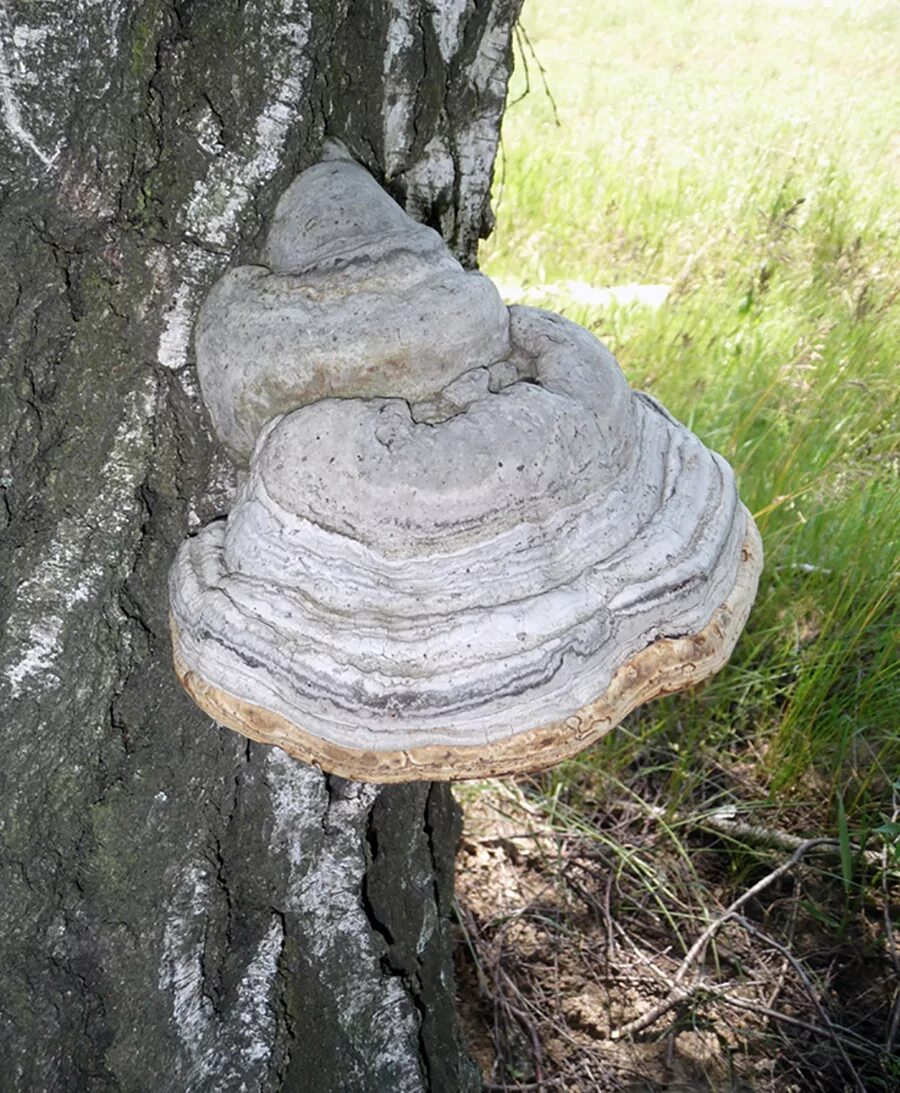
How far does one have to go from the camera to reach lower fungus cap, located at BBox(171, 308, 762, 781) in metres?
1.02

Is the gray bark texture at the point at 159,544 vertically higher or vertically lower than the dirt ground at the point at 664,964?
higher

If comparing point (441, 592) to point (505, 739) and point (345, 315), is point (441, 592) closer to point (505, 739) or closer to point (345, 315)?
point (505, 739)

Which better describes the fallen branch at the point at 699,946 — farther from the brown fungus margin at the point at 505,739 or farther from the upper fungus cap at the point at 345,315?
the upper fungus cap at the point at 345,315

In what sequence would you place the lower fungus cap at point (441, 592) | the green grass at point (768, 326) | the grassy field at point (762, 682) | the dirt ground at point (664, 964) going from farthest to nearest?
the green grass at point (768, 326) → the grassy field at point (762, 682) → the dirt ground at point (664, 964) → the lower fungus cap at point (441, 592)

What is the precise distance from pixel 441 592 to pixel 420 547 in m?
0.06

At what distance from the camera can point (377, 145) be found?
1340mm

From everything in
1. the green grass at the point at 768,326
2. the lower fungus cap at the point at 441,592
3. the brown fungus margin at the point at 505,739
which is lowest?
the green grass at the point at 768,326

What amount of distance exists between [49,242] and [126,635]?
55 cm

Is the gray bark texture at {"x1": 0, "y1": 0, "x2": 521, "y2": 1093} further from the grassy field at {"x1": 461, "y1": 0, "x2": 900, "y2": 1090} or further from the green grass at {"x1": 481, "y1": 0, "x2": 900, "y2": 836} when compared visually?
the green grass at {"x1": 481, "y1": 0, "x2": 900, "y2": 836}

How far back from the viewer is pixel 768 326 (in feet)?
13.6

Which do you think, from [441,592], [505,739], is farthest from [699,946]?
[441,592]

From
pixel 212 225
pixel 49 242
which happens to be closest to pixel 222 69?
pixel 212 225

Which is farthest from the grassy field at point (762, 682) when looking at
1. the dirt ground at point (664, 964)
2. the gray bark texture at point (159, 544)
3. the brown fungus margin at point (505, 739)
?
the brown fungus margin at point (505, 739)

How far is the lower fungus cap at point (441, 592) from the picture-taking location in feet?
3.34
